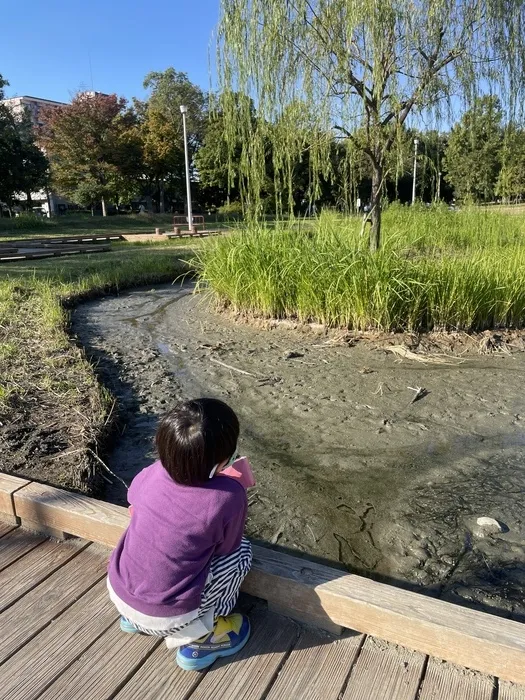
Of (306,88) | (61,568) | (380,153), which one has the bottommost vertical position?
(61,568)

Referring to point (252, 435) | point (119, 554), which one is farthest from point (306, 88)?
point (119, 554)

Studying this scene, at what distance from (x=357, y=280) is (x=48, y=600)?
3945 millimetres

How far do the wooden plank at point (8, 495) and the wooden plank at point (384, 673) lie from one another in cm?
154

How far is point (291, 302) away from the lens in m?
5.88

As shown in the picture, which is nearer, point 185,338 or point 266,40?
point 266,40

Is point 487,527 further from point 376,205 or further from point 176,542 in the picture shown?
point 376,205

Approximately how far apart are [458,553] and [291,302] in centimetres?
390

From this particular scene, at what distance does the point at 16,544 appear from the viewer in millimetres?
2133

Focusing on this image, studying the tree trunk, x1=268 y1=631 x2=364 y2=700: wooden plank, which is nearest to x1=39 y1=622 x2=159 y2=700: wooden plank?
x1=268 y1=631 x2=364 y2=700: wooden plank

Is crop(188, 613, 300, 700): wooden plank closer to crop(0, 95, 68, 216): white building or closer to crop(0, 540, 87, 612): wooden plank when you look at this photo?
crop(0, 540, 87, 612): wooden plank

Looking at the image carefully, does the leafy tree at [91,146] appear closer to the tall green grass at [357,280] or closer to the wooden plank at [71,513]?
the tall green grass at [357,280]

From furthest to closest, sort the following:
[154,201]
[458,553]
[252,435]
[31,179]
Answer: [154,201]
[31,179]
[252,435]
[458,553]

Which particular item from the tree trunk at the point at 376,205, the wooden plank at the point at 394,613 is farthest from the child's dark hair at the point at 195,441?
the tree trunk at the point at 376,205

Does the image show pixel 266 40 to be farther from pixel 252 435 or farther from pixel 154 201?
pixel 154 201
